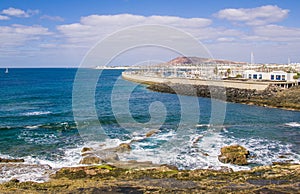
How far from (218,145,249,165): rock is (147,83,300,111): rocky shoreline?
18895 mm

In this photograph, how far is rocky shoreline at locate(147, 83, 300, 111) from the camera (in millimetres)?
35188

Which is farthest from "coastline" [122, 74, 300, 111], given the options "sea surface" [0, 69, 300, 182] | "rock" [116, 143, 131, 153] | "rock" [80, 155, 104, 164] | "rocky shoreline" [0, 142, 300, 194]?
"rock" [80, 155, 104, 164]

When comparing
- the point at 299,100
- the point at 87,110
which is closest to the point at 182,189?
the point at 87,110

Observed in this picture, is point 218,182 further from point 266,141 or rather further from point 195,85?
point 195,85

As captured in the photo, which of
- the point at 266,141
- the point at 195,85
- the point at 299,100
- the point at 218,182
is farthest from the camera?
the point at 195,85

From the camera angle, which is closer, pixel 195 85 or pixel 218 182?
pixel 218 182

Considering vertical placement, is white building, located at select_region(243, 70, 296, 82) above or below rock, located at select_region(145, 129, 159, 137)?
above

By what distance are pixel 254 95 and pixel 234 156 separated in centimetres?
2867

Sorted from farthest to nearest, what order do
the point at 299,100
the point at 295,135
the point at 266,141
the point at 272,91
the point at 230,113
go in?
the point at 272,91 < the point at 299,100 < the point at 230,113 < the point at 295,135 < the point at 266,141

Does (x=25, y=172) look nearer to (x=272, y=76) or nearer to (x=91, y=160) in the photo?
(x=91, y=160)

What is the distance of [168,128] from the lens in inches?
968

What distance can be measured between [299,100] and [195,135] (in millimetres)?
20103

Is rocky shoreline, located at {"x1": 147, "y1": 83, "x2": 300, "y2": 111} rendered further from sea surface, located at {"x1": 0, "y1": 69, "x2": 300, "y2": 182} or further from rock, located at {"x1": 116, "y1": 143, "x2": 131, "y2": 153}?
rock, located at {"x1": 116, "y1": 143, "x2": 131, "y2": 153}

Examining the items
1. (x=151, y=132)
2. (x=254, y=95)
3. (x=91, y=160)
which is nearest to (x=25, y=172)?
(x=91, y=160)
